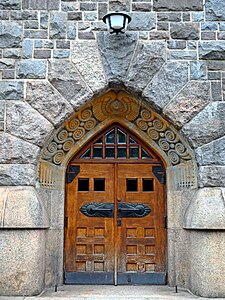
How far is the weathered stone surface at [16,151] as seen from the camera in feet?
15.6

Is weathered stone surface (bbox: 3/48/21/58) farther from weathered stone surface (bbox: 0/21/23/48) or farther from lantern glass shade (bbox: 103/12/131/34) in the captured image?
lantern glass shade (bbox: 103/12/131/34)

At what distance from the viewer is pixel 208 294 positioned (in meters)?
4.53

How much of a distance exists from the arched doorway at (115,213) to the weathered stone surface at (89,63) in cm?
76

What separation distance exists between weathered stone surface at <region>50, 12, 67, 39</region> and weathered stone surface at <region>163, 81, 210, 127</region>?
1529 mm

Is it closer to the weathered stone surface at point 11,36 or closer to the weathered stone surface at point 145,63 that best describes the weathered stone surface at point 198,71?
the weathered stone surface at point 145,63

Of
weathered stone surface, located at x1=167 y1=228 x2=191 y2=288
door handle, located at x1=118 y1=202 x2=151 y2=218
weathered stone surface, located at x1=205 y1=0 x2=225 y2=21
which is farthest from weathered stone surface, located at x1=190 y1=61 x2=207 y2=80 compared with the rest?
weathered stone surface, located at x1=167 y1=228 x2=191 y2=288

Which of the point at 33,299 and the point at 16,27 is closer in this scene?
the point at 33,299

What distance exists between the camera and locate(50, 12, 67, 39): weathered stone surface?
197 inches

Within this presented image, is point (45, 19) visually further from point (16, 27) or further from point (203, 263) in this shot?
point (203, 263)

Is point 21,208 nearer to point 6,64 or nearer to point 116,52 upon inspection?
point 6,64

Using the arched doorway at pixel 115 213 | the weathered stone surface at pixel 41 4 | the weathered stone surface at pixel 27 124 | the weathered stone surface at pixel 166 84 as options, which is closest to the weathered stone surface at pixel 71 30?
the weathered stone surface at pixel 41 4

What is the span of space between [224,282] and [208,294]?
0.70 ft

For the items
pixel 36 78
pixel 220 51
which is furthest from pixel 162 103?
pixel 36 78

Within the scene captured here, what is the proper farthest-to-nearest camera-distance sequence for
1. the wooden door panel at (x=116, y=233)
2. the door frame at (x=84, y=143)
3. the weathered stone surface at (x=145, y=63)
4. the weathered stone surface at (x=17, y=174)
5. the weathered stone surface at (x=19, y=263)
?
1. the wooden door panel at (x=116, y=233)
2. the door frame at (x=84, y=143)
3. the weathered stone surface at (x=145, y=63)
4. the weathered stone surface at (x=17, y=174)
5. the weathered stone surface at (x=19, y=263)
